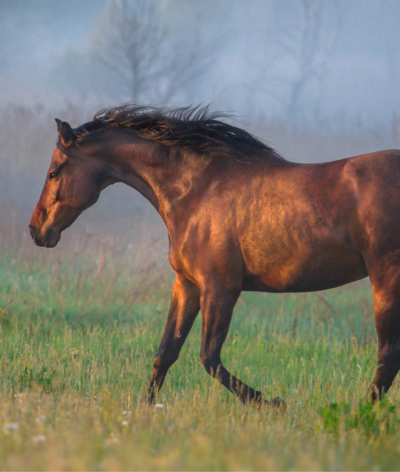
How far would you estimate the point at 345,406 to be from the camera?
2.93 m

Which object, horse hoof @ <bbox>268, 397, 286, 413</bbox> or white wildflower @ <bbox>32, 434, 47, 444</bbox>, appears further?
horse hoof @ <bbox>268, 397, 286, 413</bbox>

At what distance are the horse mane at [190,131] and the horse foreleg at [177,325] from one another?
105 cm

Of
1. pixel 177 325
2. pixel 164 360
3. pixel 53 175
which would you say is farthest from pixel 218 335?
pixel 53 175

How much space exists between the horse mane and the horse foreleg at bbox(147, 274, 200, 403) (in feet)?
3.44

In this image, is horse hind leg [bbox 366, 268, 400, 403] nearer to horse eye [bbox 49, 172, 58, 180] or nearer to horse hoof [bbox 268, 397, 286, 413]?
horse hoof [bbox 268, 397, 286, 413]

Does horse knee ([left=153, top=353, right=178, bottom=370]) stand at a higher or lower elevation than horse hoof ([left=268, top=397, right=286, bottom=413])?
higher

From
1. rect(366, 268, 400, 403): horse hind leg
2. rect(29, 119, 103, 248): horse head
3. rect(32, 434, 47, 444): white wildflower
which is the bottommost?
rect(32, 434, 47, 444): white wildflower

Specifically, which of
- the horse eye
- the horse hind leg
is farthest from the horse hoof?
the horse eye

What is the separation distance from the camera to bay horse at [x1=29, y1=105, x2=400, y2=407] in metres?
3.44

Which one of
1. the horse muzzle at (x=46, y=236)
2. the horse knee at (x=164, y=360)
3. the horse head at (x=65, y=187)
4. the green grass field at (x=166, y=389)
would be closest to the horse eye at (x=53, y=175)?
the horse head at (x=65, y=187)

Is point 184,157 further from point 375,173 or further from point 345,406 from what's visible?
point 345,406

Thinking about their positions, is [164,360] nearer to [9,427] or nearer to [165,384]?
[165,384]

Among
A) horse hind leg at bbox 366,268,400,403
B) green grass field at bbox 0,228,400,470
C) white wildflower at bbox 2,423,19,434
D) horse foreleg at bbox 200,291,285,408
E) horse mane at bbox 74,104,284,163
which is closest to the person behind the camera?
green grass field at bbox 0,228,400,470

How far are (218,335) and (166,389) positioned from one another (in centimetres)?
90
